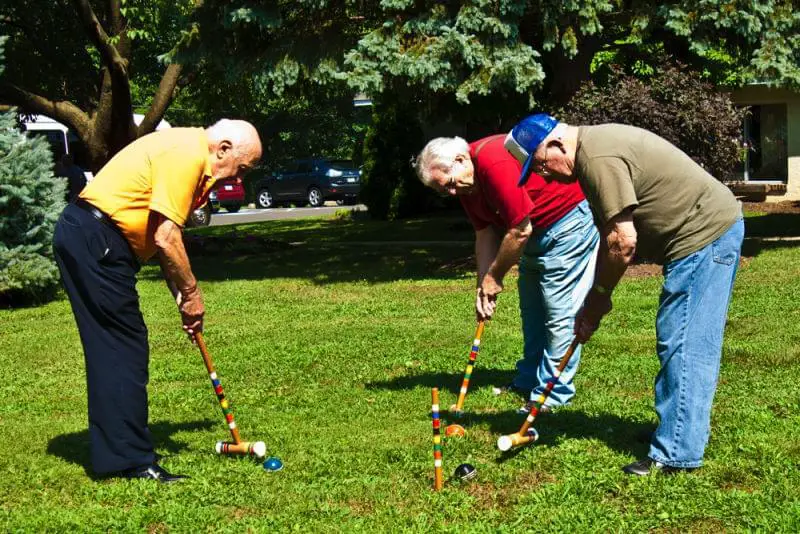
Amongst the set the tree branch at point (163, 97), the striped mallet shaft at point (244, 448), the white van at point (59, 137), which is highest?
the tree branch at point (163, 97)

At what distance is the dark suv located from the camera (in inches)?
1449

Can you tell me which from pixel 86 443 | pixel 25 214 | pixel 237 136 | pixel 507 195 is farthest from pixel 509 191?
pixel 25 214

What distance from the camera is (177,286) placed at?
218 inches

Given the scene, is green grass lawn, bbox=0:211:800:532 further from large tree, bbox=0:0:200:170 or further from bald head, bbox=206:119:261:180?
large tree, bbox=0:0:200:170

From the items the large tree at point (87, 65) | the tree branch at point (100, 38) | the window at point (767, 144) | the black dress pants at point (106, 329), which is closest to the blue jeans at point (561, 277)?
the black dress pants at point (106, 329)

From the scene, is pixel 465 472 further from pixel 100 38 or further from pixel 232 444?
pixel 100 38

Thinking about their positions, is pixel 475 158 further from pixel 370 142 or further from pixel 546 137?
pixel 370 142

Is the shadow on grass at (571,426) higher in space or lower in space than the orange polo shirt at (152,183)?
lower

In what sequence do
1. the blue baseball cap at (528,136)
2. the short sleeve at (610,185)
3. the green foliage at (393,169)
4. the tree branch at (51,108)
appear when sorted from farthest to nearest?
the green foliage at (393,169) < the tree branch at (51,108) < the blue baseball cap at (528,136) < the short sleeve at (610,185)

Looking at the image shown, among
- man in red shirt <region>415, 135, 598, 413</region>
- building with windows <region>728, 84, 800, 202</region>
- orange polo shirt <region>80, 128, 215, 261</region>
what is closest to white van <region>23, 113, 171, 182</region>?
building with windows <region>728, 84, 800, 202</region>

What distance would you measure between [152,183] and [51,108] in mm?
14154

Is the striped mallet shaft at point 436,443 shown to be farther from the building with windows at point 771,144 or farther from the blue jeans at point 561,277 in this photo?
the building with windows at point 771,144

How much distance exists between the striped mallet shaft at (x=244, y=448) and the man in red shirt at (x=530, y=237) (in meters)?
1.57

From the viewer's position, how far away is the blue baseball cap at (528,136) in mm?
5109
